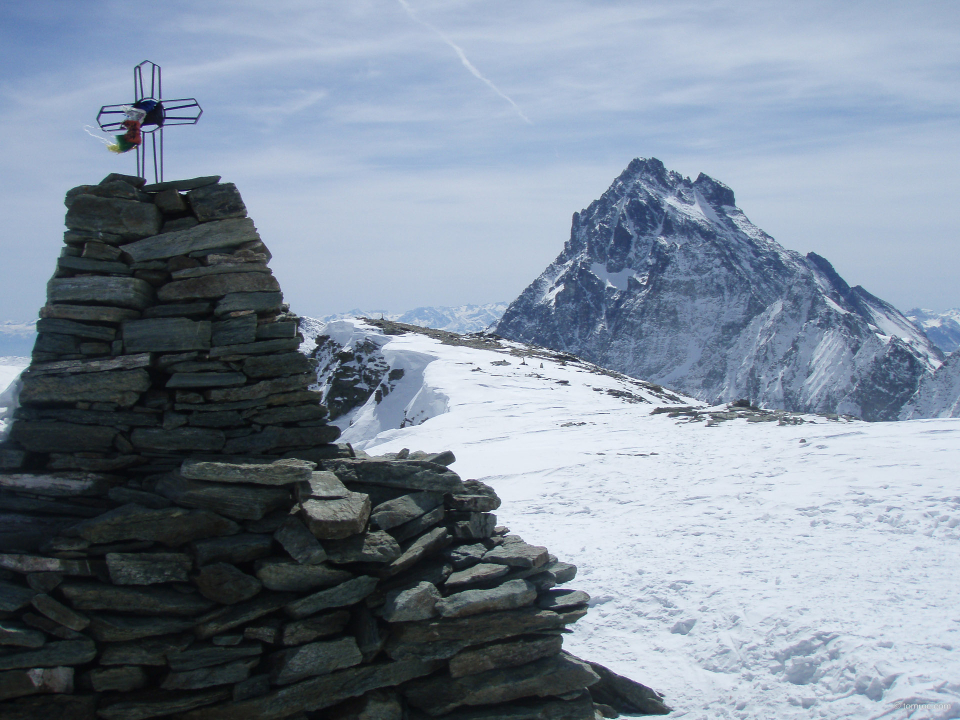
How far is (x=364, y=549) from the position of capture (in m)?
9.78

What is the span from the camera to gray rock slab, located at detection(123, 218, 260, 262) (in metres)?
10.6

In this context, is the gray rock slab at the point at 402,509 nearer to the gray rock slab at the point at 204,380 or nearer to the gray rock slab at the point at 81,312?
the gray rock slab at the point at 204,380

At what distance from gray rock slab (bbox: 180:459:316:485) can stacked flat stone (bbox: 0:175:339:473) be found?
2.31 ft

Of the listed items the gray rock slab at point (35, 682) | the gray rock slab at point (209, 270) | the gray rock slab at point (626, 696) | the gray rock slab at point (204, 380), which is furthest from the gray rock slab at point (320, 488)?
the gray rock slab at point (626, 696)

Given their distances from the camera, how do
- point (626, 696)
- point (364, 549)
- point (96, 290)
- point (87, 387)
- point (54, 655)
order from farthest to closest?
point (626, 696), point (96, 290), point (87, 387), point (364, 549), point (54, 655)


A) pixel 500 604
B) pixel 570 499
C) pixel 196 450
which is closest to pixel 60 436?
pixel 196 450

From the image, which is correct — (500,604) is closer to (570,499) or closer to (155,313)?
(155,313)

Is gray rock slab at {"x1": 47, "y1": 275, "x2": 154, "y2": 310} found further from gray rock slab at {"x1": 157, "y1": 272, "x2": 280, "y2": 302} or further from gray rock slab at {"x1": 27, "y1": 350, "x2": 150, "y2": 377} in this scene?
gray rock slab at {"x1": 27, "y1": 350, "x2": 150, "y2": 377}

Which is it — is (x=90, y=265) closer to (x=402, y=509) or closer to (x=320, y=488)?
(x=320, y=488)

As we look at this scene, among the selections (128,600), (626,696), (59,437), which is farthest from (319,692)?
(59,437)

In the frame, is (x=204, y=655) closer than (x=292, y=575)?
Yes

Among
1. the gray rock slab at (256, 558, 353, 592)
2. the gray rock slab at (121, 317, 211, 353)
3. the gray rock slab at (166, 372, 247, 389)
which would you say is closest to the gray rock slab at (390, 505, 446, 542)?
the gray rock slab at (256, 558, 353, 592)

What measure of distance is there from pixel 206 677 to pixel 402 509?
342cm

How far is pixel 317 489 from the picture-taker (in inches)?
400
